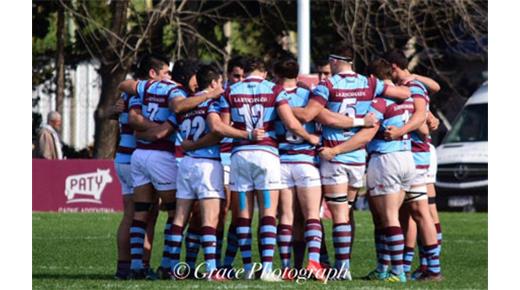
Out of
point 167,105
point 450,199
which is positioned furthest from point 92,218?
point 167,105

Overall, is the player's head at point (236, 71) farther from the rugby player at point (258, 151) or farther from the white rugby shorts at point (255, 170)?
the white rugby shorts at point (255, 170)

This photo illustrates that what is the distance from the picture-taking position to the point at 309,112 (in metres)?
12.9

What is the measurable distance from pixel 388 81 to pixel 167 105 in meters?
2.18

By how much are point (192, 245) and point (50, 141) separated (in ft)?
43.4

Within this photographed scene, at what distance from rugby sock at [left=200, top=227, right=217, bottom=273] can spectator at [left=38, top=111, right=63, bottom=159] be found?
13.8 meters

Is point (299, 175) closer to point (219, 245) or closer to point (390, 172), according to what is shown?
point (390, 172)

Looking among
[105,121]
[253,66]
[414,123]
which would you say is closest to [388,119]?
[414,123]

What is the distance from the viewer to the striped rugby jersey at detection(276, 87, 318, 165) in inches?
512

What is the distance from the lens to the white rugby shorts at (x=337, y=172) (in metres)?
13.1

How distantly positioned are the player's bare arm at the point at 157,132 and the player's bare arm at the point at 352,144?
4.85 ft
